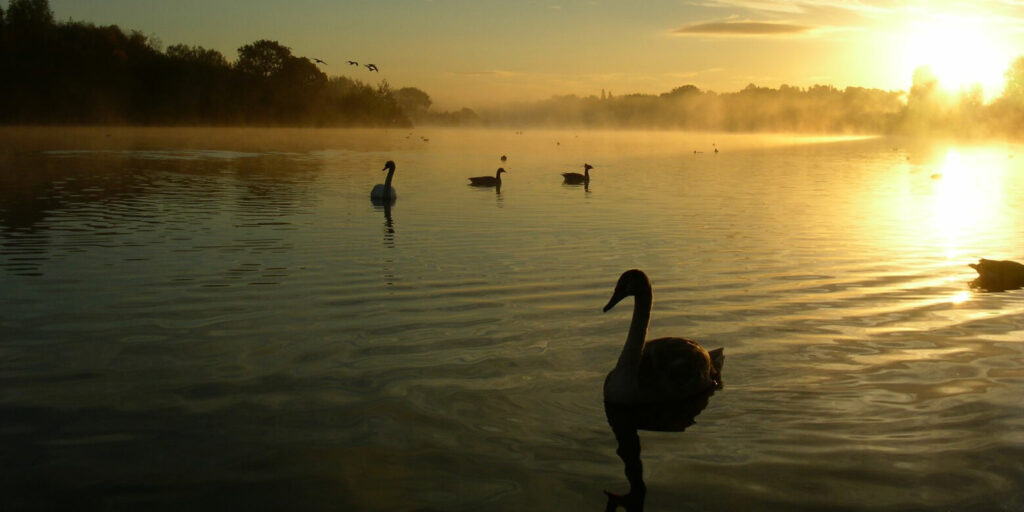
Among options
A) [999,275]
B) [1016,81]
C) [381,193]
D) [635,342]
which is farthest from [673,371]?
[1016,81]

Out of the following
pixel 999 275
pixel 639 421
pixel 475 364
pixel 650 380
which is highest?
pixel 999 275

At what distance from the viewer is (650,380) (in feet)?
29.1

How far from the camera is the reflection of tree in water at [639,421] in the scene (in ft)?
24.3

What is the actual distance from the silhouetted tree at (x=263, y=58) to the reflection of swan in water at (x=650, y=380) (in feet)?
492

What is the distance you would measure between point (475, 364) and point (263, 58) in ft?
493

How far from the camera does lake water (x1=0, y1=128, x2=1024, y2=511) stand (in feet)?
23.0

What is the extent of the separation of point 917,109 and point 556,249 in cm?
18596

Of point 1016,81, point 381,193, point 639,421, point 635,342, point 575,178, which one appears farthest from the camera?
point 1016,81


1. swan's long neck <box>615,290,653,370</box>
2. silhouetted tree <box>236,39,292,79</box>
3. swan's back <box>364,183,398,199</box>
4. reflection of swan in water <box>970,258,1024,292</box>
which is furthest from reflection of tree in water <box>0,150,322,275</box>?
silhouetted tree <box>236,39,292,79</box>

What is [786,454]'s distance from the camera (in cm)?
755

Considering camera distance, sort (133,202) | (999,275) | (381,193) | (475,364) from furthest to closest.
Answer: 1. (381,193)
2. (133,202)
3. (999,275)
4. (475,364)

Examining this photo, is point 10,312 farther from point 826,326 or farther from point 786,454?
point 826,326

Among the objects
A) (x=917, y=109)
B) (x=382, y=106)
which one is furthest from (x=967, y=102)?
(x=382, y=106)

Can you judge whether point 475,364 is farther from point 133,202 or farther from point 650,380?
point 133,202
